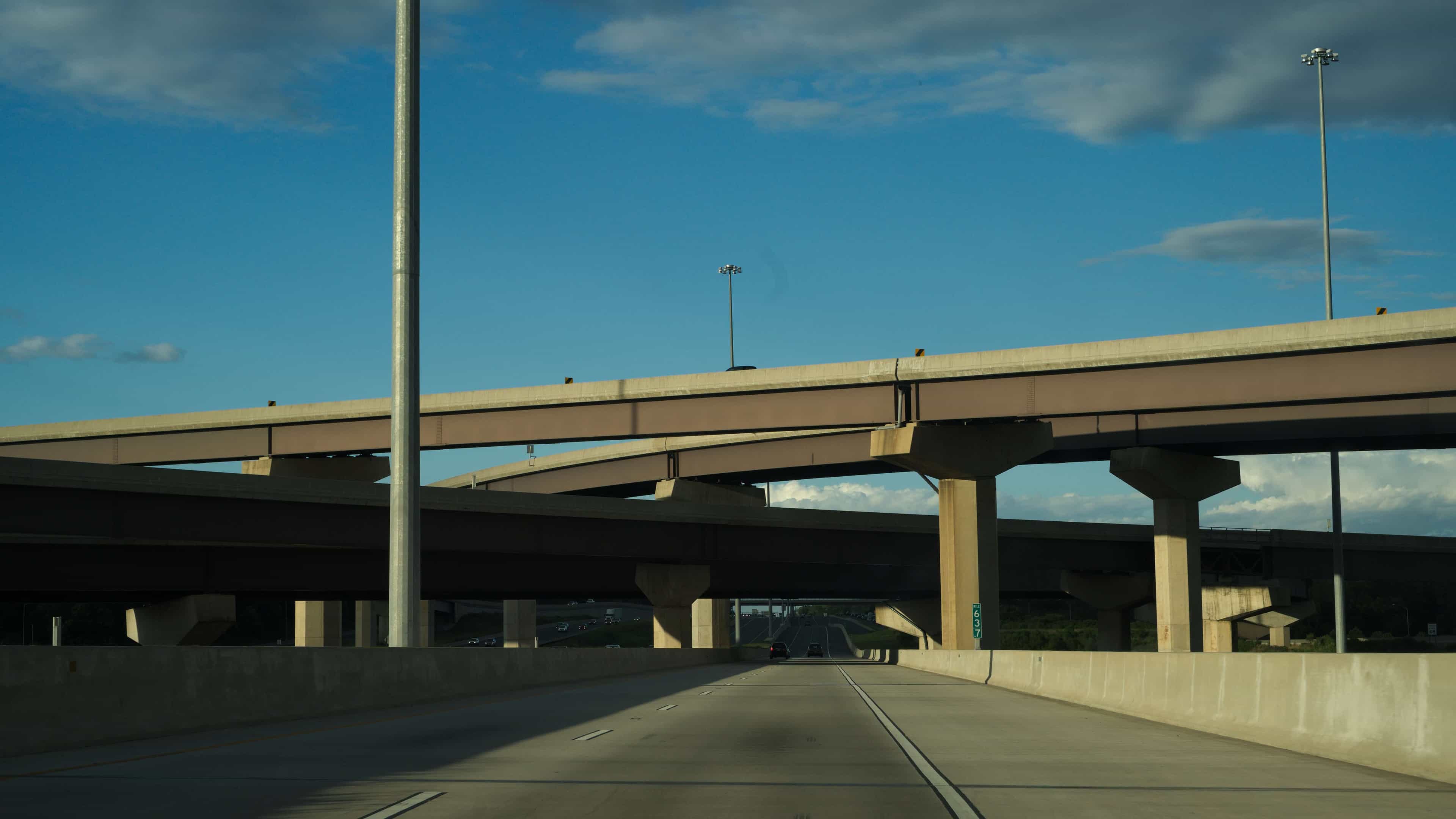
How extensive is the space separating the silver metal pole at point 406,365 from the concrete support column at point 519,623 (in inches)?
2452

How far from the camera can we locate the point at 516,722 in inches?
746

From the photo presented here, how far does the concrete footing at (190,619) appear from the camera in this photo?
52.7 metres

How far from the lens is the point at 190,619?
52.8m

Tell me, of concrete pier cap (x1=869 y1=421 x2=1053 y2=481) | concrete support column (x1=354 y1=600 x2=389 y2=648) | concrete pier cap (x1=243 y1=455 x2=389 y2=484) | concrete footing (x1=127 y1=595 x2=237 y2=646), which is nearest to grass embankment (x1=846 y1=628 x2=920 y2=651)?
concrete support column (x1=354 y1=600 x2=389 y2=648)

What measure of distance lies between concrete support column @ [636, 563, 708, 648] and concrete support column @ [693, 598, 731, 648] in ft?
42.0

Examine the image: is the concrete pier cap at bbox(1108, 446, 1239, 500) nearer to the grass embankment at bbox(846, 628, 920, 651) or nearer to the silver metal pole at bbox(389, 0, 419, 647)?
the silver metal pole at bbox(389, 0, 419, 647)

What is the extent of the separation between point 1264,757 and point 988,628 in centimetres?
3642

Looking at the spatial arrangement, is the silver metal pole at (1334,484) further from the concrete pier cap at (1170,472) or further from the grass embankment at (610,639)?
the grass embankment at (610,639)

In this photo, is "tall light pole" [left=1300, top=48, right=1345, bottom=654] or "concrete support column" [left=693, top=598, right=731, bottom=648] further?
"concrete support column" [left=693, top=598, right=731, bottom=648]

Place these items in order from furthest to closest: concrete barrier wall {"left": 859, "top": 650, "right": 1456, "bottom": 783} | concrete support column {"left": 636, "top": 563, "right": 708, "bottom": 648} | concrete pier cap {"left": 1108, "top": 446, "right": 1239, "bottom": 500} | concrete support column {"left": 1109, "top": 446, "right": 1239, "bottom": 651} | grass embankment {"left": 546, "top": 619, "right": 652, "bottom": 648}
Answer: grass embankment {"left": 546, "top": 619, "right": 652, "bottom": 648}, concrete support column {"left": 636, "top": 563, "right": 708, "bottom": 648}, concrete support column {"left": 1109, "top": 446, "right": 1239, "bottom": 651}, concrete pier cap {"left": 1108, "top": 446, "right": 1239, "bottom": 500}, concrete barrier wall {"left": 859, "top": 650, "right": 1456, "bottom": 783}

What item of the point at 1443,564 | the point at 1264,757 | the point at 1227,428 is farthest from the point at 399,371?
the point at 1443,564

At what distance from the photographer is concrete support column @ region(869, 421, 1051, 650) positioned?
47688mm

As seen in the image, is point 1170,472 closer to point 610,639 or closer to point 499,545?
A: point 499,545

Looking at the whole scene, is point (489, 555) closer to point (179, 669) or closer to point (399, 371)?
point (399, 371)
